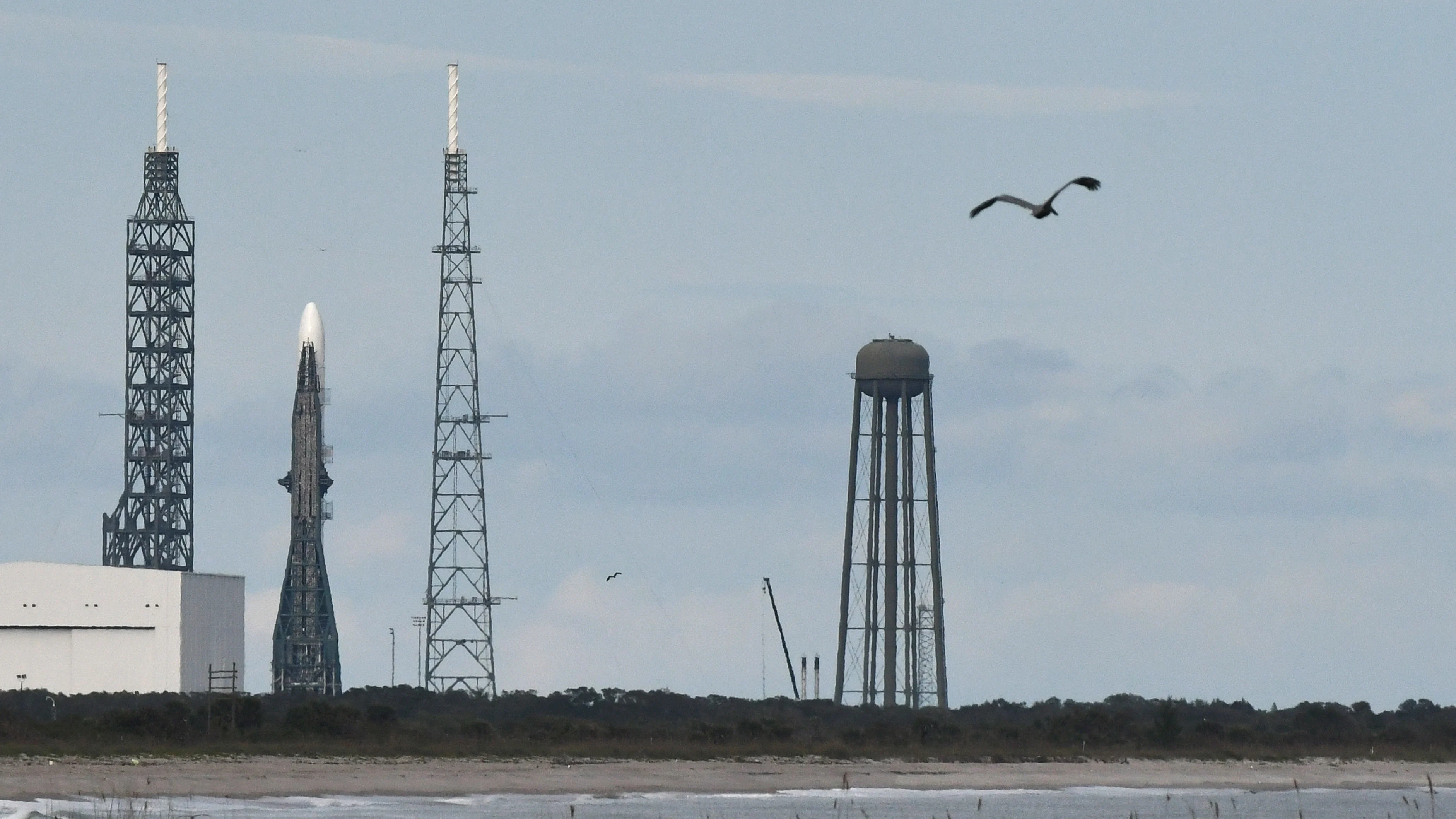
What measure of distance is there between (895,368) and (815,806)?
5646cm

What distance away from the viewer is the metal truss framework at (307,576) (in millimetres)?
130000

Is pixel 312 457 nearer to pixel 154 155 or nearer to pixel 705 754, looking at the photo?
pixel 154 155

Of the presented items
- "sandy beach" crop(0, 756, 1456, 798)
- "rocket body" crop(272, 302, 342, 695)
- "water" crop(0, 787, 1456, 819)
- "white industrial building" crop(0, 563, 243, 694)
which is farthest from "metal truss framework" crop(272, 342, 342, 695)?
"water" crop(0, 787, 1456, 819)

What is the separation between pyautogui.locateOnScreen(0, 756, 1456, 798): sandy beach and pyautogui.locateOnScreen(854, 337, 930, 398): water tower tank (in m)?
27.9

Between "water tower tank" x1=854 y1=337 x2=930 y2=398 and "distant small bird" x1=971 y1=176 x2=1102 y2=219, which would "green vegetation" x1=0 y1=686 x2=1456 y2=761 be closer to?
"water tower tank" x1=854 y1=337 x2=930 y2=398

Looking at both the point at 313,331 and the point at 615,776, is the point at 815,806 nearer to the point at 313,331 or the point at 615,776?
the point at 615,776

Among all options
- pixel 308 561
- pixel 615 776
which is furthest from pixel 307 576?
pixel 615 776

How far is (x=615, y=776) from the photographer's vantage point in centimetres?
8538

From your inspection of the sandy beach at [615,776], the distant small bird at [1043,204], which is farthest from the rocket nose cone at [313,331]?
the distant small bird at [1043,204]

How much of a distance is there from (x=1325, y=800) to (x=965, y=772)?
1478cm

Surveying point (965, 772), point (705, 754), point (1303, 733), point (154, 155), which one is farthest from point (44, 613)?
point (1303, 733)

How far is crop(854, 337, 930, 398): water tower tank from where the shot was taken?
422ft

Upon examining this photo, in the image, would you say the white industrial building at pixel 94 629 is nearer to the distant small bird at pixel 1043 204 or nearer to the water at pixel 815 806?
the water at pixel 815 806

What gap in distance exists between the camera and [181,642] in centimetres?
11881
